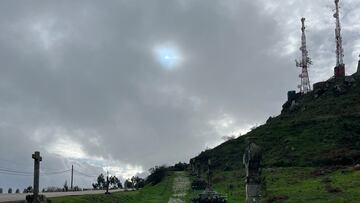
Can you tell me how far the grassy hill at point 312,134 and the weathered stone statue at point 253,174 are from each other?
5406cm

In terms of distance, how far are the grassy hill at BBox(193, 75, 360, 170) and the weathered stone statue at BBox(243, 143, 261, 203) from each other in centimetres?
5406

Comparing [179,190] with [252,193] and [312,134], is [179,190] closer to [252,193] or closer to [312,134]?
[312,134]

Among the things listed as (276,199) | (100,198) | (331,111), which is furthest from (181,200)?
(331,111)

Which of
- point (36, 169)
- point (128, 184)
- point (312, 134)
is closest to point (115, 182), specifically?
point (128, 184)

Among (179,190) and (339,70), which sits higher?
(339,70)

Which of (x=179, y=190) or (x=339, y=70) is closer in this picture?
(x=179, y=190)

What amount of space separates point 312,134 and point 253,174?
8776cm

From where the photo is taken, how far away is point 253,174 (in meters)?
18.4

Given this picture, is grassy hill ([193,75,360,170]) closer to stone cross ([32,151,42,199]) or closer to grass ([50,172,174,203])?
grass ([50,172,174,203])


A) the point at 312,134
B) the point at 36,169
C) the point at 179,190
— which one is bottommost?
the point at 179,190

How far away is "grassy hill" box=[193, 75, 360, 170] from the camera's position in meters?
89.0

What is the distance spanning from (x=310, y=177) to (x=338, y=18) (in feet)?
207

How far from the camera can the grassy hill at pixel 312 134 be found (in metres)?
89.0

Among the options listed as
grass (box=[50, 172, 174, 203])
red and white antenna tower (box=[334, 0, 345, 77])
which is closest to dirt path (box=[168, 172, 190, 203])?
grass (box=[50, 172, 174, 203])
